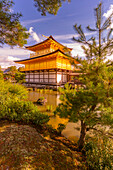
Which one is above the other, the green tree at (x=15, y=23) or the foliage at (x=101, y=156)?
the green tree at (x=15, y=23)

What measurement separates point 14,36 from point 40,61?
13.1 meters

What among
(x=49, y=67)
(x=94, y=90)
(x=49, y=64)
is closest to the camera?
(x=94, y=90)

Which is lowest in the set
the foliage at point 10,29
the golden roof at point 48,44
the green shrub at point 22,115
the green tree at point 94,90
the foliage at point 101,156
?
the foliage at point 101,156

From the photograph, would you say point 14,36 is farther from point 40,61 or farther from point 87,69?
point 40,61

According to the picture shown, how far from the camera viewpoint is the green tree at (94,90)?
1.56 metres

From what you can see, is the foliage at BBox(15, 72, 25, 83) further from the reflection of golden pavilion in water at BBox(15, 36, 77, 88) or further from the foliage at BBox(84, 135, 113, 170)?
the foliage at BBox(84, 135, 113, 170)

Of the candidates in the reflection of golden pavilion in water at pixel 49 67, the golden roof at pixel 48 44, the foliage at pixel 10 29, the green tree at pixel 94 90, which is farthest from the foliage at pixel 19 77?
the green tree at pixel 94 90

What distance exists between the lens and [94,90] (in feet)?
5.13

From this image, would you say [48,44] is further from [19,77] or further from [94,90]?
[94,90]

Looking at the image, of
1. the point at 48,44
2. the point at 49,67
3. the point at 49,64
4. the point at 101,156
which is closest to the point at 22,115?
the point at 101,156

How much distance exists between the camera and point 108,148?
1867 millimetres

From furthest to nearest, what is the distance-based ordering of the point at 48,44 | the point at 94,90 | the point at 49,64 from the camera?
the point at 48,44
the point at 49,64
the point at 94,90

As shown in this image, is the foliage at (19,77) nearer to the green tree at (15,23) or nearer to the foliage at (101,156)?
the green tree at (15,23)

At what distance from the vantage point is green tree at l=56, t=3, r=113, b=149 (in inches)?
61.4
